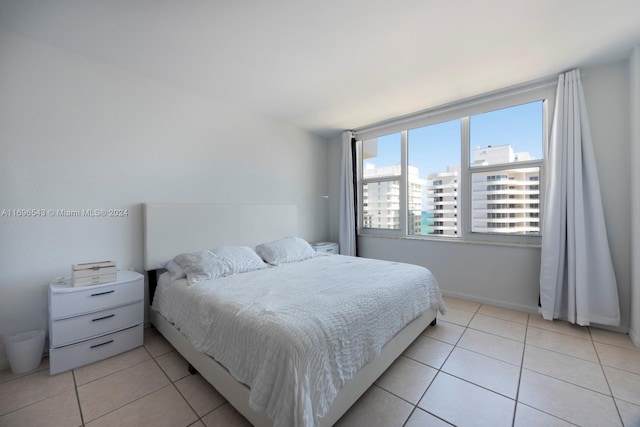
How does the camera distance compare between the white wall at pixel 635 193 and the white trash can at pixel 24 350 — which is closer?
the white trash can at pixel 24 350

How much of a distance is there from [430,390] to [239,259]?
1.91 meters

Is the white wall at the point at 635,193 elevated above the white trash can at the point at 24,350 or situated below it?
above

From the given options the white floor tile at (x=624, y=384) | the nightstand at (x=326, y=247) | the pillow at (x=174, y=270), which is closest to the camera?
the white floor tile at (x=624, y=384)

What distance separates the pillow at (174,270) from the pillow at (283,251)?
0.89 metres

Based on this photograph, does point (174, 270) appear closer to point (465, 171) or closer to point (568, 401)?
point (568, 401)

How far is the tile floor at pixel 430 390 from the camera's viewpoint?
144cm

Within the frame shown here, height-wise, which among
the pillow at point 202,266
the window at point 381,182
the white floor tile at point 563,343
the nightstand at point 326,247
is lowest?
the white floor tile at point 563,343

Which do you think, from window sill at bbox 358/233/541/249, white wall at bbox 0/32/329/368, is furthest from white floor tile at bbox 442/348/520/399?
white wall at bbox 0/32/329/368

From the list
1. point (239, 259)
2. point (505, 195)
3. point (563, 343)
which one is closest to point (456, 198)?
point (505, 195)

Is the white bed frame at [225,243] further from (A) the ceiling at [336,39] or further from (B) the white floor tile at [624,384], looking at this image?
(A) the ceiling at [336,39]

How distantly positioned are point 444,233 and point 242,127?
10.3ft

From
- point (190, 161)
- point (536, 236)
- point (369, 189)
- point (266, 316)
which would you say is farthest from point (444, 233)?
point (190, 161)

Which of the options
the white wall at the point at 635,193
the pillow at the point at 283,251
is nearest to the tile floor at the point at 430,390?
the white wall at the point at 635,193

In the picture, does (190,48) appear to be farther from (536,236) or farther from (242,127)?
(536,236)
